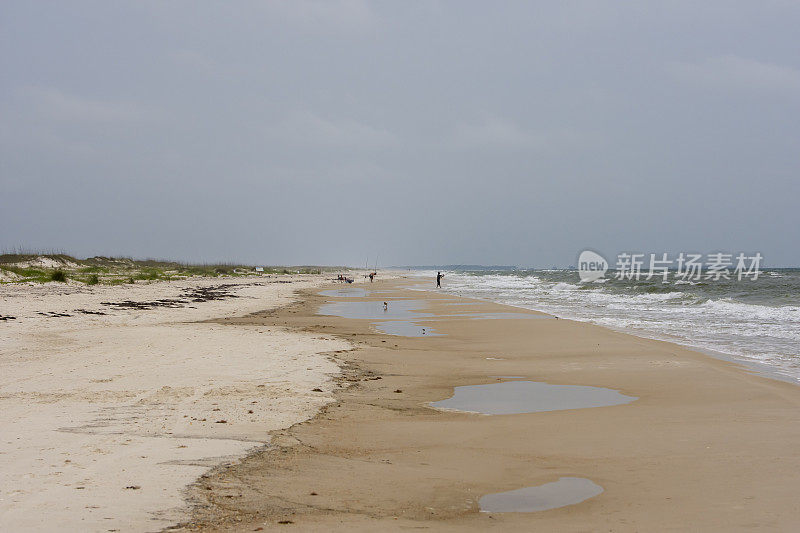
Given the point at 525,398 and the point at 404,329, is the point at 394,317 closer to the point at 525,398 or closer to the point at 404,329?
the point at 404,329

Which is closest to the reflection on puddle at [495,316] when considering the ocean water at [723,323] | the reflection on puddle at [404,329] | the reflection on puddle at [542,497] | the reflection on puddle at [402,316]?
the reflection on puddle at [402,316]

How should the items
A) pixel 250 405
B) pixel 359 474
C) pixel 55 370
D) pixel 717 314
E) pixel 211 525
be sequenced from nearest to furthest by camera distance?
pixel 211 525, pixel 359 474, pixel 250 405, pixel 55 370, pixel 717 314

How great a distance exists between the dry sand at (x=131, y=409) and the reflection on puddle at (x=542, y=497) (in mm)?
2510

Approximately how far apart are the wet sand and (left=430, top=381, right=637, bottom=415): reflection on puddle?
30 cm

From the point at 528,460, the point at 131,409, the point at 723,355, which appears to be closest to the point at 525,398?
the point at 528,460

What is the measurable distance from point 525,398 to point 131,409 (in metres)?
5.84

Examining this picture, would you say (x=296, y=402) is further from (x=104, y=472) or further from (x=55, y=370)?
(x=55, y=370)

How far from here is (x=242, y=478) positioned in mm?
5176

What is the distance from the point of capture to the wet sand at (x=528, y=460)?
446 centimetres

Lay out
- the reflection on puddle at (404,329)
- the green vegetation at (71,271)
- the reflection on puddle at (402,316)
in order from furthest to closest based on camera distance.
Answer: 1. the green vegetation at (71,271)
2. the reflection on puddle at (402,316)
3. the reflection on puddle at (404,329)

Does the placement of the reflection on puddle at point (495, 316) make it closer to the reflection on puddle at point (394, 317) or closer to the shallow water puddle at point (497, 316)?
the shallow water puddle at point (497, 316)

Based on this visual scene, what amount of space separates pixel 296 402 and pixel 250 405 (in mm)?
692

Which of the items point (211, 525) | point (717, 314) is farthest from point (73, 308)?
point (717, 314)

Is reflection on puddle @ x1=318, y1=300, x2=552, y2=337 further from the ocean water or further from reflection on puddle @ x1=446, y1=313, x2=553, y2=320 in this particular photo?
the ocean water
